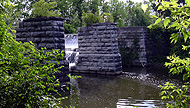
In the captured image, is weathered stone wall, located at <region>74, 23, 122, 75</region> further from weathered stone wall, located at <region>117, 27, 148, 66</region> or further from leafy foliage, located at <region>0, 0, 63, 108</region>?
leafy foliage, located at <region>0, 0, 63, 108</region>

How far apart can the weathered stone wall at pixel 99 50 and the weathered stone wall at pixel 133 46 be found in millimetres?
4180

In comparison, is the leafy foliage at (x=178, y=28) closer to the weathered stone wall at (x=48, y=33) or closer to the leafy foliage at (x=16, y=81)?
the leafy foliage at (x=16, y=81)

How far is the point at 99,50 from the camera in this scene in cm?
1343

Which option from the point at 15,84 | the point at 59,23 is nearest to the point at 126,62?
the point at 59,23

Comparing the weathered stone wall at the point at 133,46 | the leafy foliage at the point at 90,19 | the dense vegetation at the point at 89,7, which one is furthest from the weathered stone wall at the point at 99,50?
the dense vegetation at the point at 89,7

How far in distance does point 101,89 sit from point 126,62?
8377mm

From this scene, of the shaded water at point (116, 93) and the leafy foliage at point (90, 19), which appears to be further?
the leafy foliage at point (90, 19)

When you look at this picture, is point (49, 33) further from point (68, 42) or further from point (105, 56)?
point (68, 42)

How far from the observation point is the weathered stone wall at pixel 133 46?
17.5m

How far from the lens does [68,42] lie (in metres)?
18.8

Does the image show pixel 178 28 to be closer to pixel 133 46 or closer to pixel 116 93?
pixel 116 93

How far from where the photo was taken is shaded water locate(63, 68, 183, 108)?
23.6 feet

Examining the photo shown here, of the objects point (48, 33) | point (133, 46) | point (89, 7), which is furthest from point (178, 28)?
point (89, 7)

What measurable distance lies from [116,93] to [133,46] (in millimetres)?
9401
